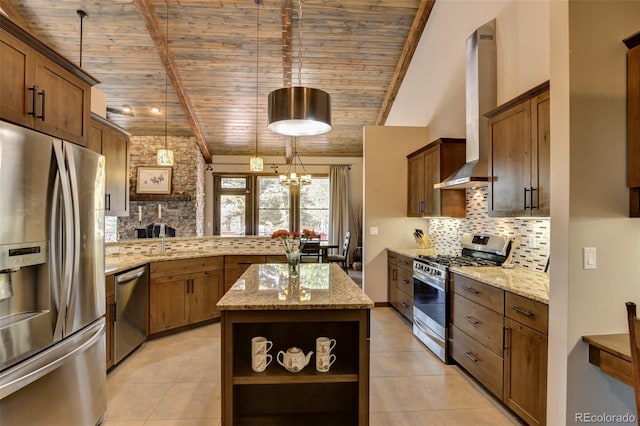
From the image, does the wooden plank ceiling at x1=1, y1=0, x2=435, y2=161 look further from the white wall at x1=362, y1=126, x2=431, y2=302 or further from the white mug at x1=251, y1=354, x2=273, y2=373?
the white mug at x1=251, y1=354, x2=273, y2=373

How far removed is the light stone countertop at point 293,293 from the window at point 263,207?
6.04 metres

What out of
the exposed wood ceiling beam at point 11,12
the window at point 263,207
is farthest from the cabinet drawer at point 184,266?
the window at point 263,207

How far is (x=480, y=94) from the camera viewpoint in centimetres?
351

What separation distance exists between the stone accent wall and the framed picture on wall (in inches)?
4.2

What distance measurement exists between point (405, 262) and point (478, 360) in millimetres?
1802

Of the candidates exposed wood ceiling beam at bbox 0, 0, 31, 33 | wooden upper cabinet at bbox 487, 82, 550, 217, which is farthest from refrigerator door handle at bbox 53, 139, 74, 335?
exposed wood ceiling beam at bbox 0, 0, 31, 33

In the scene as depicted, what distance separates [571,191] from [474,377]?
1913 millimetres

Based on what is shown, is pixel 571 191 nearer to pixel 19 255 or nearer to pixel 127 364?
pixel 19 255

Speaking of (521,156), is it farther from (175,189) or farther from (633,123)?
(175,189)

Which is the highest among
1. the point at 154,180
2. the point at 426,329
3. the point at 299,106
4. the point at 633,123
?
the point at 154,180

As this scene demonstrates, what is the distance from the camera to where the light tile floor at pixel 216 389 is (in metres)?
2.31

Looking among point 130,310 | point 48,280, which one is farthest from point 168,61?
point 48,280

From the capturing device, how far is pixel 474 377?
280 cm

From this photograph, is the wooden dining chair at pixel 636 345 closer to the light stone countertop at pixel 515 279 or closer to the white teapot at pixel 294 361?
the light stone countertop at pixel 515 279
